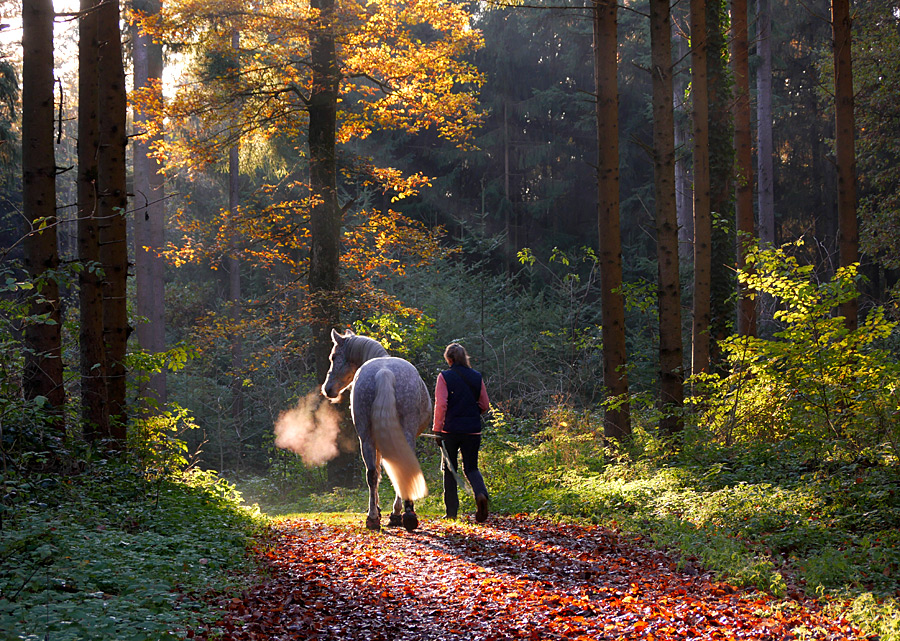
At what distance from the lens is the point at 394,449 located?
28.0 ft

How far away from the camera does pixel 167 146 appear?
1471 centimetres

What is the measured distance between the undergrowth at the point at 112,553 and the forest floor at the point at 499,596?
1.18ft

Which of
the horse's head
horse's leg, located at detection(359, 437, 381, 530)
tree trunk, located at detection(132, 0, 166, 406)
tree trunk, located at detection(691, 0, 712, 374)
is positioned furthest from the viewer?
tree trunk, located at detection(132, 0, 166, 406)

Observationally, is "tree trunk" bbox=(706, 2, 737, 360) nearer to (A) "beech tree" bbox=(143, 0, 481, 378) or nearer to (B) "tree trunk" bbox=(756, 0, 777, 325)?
(A) "beech tree" bbox=(143, 0, 481, 378)

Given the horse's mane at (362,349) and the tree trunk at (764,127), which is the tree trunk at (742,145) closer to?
the tree trunk at (764,127)

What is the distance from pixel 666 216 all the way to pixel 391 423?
18.0 feet

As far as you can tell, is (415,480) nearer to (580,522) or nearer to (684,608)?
(580,522)

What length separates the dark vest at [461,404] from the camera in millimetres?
8891

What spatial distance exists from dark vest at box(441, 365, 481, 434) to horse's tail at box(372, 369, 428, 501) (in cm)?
63

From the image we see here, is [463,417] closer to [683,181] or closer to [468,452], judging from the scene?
[468,452]

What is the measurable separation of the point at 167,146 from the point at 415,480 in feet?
32.3

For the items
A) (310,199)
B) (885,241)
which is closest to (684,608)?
(310,199)

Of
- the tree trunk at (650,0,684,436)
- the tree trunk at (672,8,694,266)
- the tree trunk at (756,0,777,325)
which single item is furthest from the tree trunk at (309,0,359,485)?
the tree trunk at (672,8,694,266)

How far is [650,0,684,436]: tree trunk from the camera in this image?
11.0 m
